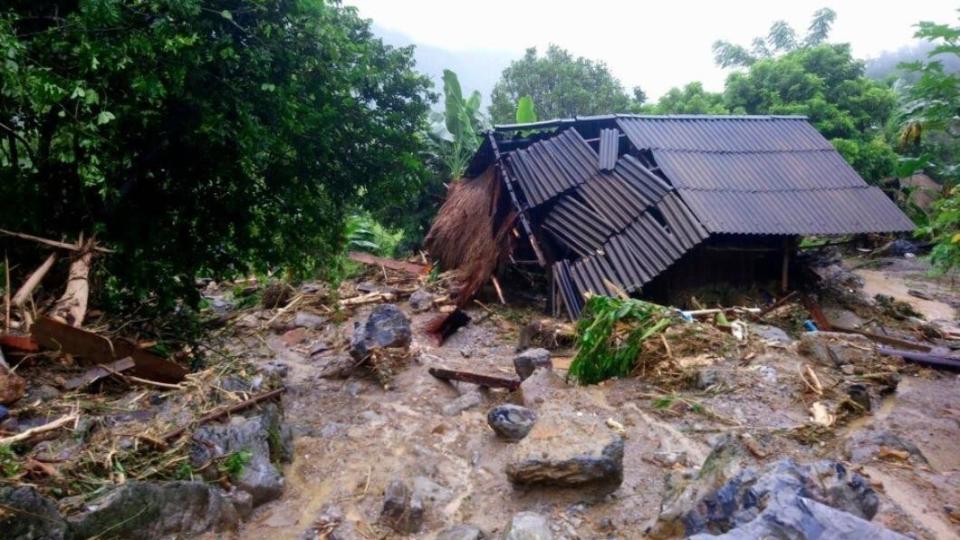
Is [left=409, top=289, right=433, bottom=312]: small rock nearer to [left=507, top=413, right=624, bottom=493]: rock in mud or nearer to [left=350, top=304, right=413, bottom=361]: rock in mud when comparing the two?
[left=350, top=304, right=413, bottom=361]: rock in mud

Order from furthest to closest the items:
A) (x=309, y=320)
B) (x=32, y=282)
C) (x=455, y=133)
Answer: (x=455, y=133) < (x=309, y=320) < (x=32, y=282)

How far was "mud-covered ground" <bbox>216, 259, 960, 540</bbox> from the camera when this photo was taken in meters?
3.85

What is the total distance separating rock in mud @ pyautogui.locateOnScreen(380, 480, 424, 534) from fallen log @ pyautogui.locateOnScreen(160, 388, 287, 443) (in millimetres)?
1410

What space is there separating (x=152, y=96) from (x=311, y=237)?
2761 millimetres

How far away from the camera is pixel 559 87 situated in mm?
25000

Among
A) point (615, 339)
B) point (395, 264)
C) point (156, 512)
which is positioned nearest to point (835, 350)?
point (615, 339)

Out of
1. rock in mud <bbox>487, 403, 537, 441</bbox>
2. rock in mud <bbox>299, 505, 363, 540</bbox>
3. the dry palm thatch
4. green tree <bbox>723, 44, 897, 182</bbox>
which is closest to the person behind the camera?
rock in mud <bbox>299, 505, 363, 540</bbox>

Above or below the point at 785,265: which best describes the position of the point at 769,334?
below

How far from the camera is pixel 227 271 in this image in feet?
22.6

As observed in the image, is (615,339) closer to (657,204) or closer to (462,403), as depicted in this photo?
(462,403)

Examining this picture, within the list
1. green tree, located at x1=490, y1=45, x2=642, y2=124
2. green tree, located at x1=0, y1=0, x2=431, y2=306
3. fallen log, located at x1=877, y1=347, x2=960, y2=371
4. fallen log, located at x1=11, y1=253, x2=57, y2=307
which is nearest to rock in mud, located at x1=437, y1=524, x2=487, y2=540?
green tree, located at x1=0, y1=0, x2=431, y2=306

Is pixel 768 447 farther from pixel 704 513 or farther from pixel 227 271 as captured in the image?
pixel 227 271

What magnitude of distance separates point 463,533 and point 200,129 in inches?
155

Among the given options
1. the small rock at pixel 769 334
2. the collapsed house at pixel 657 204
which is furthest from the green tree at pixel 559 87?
the small rock at pixel 769 334
